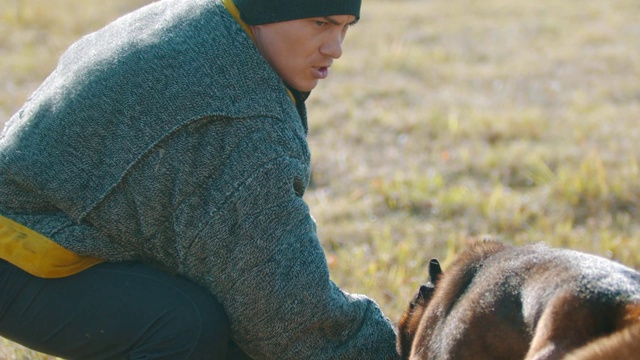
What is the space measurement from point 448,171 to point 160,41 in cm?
370

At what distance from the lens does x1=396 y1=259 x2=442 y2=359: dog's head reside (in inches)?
126

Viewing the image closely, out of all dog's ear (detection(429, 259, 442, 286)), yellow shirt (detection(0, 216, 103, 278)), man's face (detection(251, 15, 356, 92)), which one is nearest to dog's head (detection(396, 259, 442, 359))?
dog's ear (detection(429, 259, 442, 286))

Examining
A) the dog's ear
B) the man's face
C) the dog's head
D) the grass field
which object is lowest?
the grass field

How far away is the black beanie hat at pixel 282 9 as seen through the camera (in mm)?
2928

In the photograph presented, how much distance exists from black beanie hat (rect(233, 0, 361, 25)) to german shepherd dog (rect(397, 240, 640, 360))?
0.90m

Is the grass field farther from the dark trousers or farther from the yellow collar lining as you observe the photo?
the yellow collar lining

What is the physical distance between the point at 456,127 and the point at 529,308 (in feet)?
15.6

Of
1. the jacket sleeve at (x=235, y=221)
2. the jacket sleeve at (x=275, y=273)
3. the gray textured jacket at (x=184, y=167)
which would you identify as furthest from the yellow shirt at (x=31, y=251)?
the jacket sleeve at (x=275, y=273)

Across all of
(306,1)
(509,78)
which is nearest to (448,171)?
(509,78)

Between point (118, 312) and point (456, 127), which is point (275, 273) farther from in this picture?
point (456, 127)

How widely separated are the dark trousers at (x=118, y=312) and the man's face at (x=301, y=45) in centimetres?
74

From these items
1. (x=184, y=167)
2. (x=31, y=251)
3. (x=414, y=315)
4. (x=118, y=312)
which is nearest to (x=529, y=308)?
(x=414, y=315)

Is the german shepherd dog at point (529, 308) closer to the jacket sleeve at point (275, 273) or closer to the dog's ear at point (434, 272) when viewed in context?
the dog's ear at point (434, 272)

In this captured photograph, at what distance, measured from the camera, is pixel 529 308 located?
2.51m
